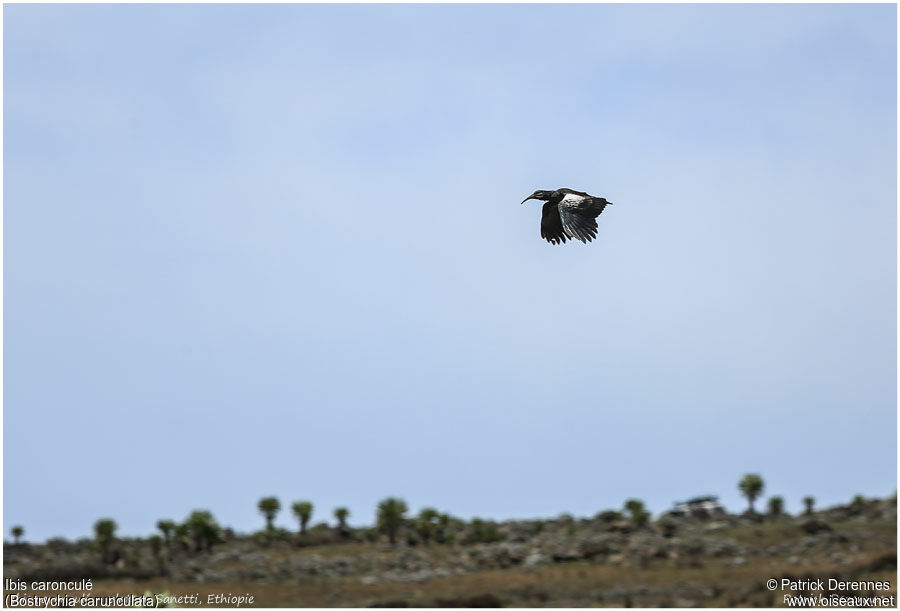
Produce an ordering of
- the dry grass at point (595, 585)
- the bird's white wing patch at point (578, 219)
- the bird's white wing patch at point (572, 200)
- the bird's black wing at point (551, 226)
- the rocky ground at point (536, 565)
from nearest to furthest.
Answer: the bird's white wing patch at point (578, 219), the bird's white wing patch at point (572, 200), the bird's black wing at point (551, 226), the dry grass at point (595, 585), the rocky ground at point (536, 565)

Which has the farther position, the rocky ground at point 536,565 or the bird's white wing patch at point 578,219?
the rocky ground at point 536,565

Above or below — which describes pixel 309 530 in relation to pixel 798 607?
above

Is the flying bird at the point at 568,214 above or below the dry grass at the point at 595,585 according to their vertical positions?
above

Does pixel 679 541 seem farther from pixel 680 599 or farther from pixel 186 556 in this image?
pixel 186 556

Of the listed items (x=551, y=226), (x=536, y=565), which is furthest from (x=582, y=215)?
(x=536, y=565)

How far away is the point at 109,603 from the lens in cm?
4297

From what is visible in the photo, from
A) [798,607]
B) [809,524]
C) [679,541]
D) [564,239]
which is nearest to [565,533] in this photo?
[679,541]

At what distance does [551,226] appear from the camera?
21.2m

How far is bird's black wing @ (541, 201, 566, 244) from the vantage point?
69.1 feet

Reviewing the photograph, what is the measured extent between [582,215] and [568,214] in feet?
0.84

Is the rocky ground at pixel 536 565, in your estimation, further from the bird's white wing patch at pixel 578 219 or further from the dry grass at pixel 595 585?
the bird's white wing patch at pixel 578 219

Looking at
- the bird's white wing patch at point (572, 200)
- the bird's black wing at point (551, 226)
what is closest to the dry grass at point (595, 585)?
the bird's black wing at point (551, 226)

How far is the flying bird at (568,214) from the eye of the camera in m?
18.8

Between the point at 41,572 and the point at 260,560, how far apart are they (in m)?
11.1
